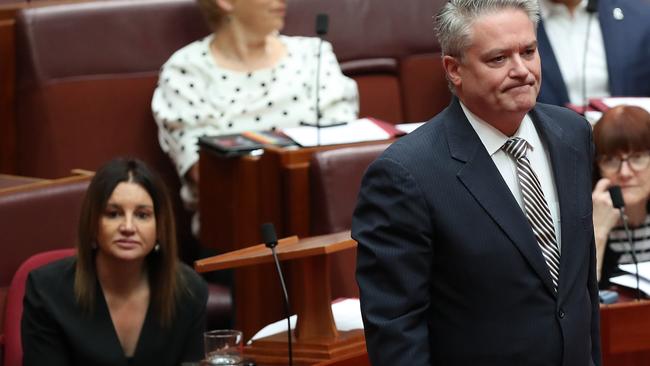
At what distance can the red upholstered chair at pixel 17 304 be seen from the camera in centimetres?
153

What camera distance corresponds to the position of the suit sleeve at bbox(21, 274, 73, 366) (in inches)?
57.6

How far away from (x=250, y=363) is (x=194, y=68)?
2.47ft

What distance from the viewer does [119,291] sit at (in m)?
1.52

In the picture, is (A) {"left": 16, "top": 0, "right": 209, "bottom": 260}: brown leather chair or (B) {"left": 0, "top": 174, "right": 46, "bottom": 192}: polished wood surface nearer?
(B) {"left": 0, "top": 174, "right": 46, "bottom": 192}: polished wood surface

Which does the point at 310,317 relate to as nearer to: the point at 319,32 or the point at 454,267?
the point at 454,267

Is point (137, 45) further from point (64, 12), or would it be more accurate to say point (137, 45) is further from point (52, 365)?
point (52, 365)

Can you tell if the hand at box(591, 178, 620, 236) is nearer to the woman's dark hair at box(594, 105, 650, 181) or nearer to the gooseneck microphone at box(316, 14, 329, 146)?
the woman's dark hair at box(594, 105, 650, 181)

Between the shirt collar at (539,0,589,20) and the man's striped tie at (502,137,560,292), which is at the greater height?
the shirt collar at (539,0,589,20)

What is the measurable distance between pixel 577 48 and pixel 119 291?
0.89 m

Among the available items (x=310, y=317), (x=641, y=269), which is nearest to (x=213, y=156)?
(x=310, y=317)

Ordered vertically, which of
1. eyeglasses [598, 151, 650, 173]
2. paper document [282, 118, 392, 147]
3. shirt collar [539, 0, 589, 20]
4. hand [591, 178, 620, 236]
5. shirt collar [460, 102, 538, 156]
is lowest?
hand [591, 178, 620, 236]

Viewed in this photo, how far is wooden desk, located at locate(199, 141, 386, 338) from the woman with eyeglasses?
33cm

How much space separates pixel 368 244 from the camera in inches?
37.9

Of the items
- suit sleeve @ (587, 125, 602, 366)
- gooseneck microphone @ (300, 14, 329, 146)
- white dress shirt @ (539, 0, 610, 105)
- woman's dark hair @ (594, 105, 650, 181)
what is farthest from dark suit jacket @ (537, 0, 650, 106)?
suit sleeve @ (587, 125, 602, 366)
